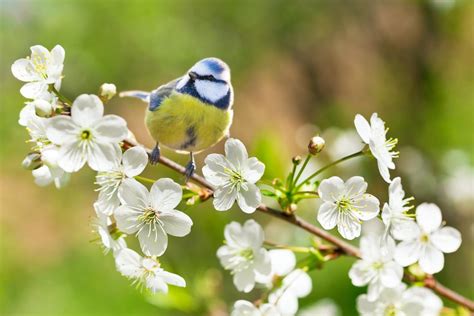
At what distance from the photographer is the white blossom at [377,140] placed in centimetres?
84

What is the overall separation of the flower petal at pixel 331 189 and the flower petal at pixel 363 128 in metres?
0.07

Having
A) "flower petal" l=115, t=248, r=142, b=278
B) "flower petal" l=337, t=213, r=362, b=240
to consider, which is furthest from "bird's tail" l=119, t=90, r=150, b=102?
"flower petal" l=337, t=213, r=362, b=240

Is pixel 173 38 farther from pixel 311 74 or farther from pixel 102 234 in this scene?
pixel 102 234

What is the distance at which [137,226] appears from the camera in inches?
32.9

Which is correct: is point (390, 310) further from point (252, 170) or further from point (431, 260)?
point (252, 170)

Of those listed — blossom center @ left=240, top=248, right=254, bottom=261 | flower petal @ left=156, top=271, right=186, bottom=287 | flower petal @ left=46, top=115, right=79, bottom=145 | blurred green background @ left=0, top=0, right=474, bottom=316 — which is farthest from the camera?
blurred green background @ left=0, top=0, right=474, bottom=316

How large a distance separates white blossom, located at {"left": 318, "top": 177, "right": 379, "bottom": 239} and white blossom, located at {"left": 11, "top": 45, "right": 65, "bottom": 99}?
420mm

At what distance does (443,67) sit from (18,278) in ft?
10.4

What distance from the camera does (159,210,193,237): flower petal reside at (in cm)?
81

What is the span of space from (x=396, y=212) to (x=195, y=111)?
335 millimetres

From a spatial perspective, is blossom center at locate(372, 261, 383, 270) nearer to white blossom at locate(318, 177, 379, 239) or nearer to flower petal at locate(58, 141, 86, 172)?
white blossom at locate(318, 177, 379, 239)

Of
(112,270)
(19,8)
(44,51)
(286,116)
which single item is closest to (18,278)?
(112,270)

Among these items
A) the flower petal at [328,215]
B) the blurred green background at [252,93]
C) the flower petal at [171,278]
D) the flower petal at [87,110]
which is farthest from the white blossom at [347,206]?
the blurred green background at [252,93]

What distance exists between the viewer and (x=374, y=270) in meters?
0.98
